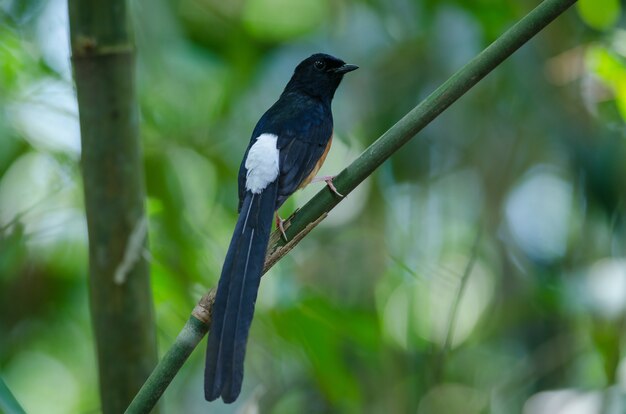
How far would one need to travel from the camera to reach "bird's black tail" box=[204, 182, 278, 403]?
1.21 meters

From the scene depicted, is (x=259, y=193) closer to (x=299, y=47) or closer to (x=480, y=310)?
(x=299, y=47)

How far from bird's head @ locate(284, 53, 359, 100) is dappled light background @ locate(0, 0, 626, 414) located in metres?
0.41

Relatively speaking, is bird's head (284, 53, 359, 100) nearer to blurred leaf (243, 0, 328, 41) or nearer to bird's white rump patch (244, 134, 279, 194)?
bird's white rump patch (244, 134, 279, 194)

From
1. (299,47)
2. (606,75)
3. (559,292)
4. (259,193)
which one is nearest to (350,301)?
(559,292)

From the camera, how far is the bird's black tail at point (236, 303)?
1209 millimetres

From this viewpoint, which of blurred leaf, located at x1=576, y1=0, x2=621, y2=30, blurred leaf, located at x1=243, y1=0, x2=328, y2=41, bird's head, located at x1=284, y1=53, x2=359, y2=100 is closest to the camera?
bird's head, located at x1=284, y1=53, x2=359, y2=100

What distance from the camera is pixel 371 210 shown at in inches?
146

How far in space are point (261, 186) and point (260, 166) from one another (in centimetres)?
7

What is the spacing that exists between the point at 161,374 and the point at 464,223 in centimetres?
328

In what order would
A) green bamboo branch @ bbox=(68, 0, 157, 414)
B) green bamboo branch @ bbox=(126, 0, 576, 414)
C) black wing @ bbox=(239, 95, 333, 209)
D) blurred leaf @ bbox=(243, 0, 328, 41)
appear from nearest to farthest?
1. green bamboo branch @ bbox=(126, 0, 576, 414)
2. green bamboo branch @ bbox=(68, 0, 157, 414)
3. black wing @ bbox=(239, 95, 333, 209)
4. blurred leaf @ bbox=(243, 0, 328, 41)

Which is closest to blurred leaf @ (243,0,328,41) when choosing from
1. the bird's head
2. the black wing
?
the bird's head

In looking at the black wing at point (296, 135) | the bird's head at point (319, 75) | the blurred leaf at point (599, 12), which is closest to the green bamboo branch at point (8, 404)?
the black wing at point (296, 135)

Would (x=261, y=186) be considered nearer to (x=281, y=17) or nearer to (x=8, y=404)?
(x=8, y=404)

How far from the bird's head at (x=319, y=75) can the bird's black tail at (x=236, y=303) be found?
701mm
